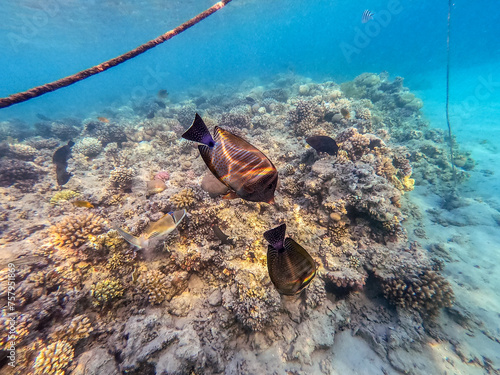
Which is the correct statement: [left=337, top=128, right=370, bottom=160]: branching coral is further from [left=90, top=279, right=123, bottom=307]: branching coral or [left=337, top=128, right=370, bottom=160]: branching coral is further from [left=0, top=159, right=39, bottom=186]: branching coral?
[left=0, top=159, right=39, bottom=186]: branching coral

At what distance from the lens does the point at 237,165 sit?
1.33 m

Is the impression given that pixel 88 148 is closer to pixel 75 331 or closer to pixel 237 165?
pixel 75 331

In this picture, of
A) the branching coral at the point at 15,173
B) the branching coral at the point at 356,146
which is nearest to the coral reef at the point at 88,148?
the branching coral at the point at 15,173

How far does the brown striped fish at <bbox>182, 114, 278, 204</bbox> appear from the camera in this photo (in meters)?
1.32

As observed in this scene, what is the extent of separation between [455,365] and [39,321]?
6271 millimetres

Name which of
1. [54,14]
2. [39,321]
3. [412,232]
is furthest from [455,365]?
[54,14]

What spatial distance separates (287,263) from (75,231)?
14.4 ft

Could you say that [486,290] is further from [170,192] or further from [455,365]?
[170,192]

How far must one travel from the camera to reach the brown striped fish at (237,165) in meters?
1.32

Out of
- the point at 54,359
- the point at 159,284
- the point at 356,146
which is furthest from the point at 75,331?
the point at 356,146

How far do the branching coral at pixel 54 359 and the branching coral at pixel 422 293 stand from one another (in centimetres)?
520

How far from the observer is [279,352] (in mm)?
3305

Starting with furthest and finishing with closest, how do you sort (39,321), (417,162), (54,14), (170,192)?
(54,14)
(417,162)
(170,192)
(39,321)

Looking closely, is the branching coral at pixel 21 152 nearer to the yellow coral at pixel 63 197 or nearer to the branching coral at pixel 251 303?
the yellow coral at pixel 63 197
